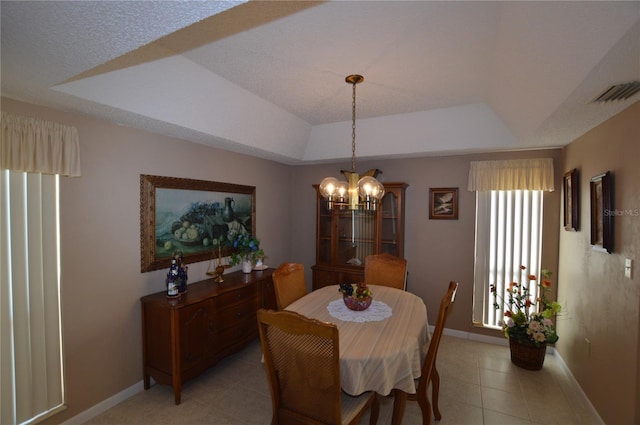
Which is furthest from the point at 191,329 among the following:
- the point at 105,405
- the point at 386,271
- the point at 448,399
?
the point at 448,399

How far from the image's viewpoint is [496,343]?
3.36m

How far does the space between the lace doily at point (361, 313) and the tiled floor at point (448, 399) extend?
30.9 inches

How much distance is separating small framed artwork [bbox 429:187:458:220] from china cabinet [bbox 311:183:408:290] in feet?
1.22

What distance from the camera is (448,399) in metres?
2.39

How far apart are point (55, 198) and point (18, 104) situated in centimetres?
63

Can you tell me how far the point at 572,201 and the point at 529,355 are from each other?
5.09 feet

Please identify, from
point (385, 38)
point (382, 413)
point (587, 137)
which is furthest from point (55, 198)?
point (587, 137)

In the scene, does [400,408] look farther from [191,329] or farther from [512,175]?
[512,175]

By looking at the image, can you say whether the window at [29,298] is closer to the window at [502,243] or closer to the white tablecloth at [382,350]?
the white tablecloth at [382,350]

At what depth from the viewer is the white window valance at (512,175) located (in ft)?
10.1

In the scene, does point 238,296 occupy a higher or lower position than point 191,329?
higher

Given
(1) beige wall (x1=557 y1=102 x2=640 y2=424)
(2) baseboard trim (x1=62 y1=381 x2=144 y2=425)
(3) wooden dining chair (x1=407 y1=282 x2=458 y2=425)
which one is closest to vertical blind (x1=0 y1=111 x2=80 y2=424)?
(2) baseboard trim (x1=62 y1=381 x2=144 y2=425)

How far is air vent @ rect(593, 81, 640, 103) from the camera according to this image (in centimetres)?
153

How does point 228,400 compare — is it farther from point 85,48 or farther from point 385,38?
point 385,38
